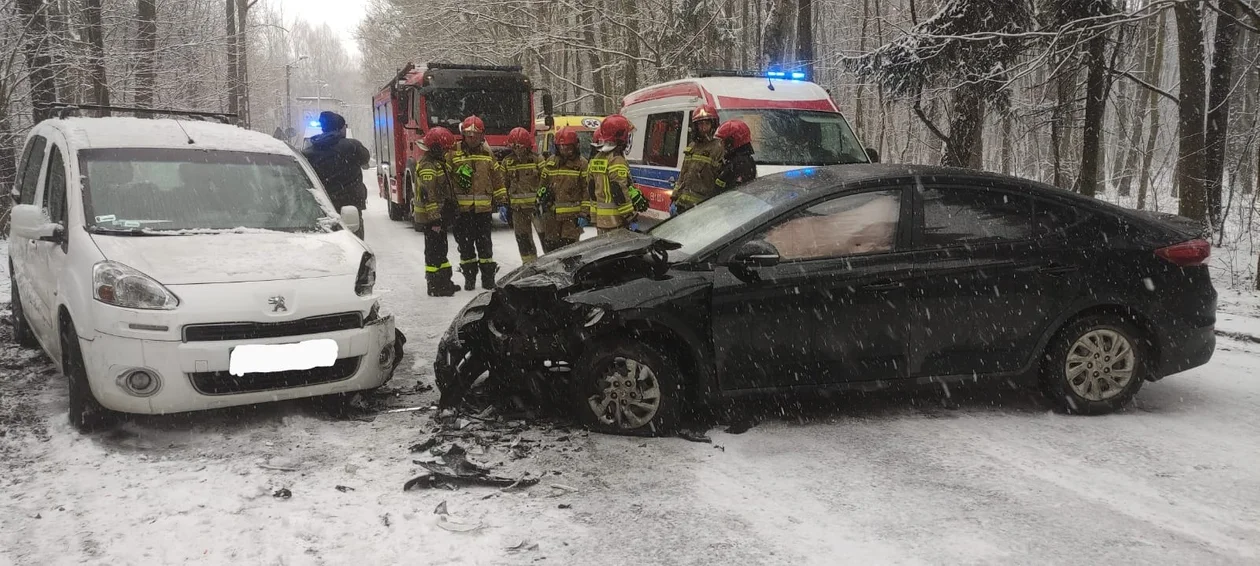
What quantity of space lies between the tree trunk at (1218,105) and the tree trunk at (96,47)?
17.3m

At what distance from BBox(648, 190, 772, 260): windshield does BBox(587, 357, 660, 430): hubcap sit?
0.72 metres

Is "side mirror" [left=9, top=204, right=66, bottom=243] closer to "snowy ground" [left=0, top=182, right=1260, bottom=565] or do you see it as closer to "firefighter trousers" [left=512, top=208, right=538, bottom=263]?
"snowy ground" [left=0, top=182, right=1260, bottom=565]

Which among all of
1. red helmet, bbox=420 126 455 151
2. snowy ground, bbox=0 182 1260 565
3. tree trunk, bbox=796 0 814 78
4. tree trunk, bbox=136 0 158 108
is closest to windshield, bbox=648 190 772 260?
snowy ground, bbox=0 182 1260 565

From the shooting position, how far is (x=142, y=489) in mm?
3877

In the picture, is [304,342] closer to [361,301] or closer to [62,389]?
[361,301]

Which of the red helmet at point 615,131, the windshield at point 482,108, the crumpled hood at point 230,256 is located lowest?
the crumpled hood at point 230,256

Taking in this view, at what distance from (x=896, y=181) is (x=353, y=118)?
11596 centimetres

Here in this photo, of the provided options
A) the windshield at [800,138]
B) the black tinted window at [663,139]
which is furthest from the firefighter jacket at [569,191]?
the black tinted window at [663,139]

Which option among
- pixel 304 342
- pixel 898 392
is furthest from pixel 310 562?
pixel 898 392

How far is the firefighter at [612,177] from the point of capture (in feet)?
25.4

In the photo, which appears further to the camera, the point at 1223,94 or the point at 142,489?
the point at 1223,94

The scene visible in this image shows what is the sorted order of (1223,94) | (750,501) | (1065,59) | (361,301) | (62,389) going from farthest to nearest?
(1223,94)
(1065,59)
(62,389)
(361,301)
(750,501)

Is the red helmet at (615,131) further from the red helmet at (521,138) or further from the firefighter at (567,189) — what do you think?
the red helmet at (521,138)

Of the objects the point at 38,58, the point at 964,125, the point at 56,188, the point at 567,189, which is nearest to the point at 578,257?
the point at 56,188
